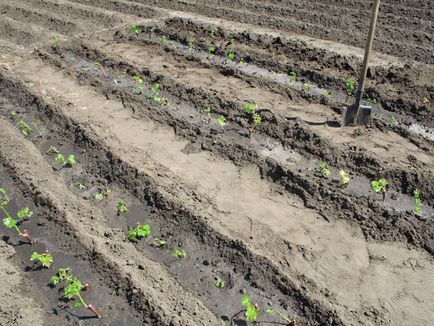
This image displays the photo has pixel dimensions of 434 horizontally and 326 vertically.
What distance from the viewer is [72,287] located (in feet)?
12.2

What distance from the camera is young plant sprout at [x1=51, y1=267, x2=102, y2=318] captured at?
3.69 meters

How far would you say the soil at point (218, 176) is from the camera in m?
3.89

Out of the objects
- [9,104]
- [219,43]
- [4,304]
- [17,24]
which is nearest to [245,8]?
[219,43]

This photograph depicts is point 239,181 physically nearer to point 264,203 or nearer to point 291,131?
point 264,203

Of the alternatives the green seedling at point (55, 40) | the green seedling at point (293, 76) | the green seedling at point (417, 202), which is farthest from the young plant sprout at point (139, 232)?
the green seedling at point (55, 40)

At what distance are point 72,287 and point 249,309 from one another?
1.64 metres

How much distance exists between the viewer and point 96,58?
8.30m

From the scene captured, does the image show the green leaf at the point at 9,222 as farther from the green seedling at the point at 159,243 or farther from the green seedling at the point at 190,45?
the green seedling at the point at 190,45

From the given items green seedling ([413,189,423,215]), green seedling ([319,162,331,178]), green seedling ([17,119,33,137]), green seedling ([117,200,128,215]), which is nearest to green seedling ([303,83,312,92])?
green seedling ([319,162,331,178])

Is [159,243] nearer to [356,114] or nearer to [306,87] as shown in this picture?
[356,114]

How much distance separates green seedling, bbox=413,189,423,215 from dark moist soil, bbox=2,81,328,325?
75.5 inches

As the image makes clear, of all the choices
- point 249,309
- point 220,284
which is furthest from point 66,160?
point 249,309

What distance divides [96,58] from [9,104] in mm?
2160

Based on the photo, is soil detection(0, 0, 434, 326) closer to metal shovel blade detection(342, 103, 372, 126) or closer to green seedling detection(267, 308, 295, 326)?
green seedling detection(267, 308, 295, 326)
